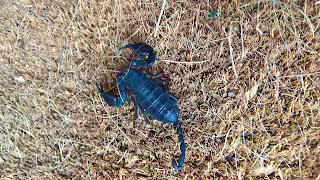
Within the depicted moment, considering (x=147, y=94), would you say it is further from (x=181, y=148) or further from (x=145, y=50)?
(x=181, y=148)

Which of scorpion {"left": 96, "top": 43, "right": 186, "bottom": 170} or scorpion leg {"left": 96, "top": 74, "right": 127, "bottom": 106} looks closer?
scorpion {"left": 96, "top": 43, "right": 186, "bottom": 170}

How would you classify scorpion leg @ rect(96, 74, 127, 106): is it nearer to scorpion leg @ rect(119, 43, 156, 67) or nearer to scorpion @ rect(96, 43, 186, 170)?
scorpion @ rect(96, 43, 186, 170)

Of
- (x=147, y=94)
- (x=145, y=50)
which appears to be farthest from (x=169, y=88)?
(x=145, y=50)

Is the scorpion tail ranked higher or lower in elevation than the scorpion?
lower

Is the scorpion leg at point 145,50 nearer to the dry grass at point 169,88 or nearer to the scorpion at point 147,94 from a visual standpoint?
the scorpion at point 147,94

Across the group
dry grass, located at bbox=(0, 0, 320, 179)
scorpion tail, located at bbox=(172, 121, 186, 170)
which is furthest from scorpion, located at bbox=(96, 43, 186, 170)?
dry grass, located at bbox=(0, 0, 320, 179)

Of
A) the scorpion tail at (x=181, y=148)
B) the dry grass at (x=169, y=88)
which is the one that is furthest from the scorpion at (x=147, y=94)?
the dry grass at (x=169, y=88)
